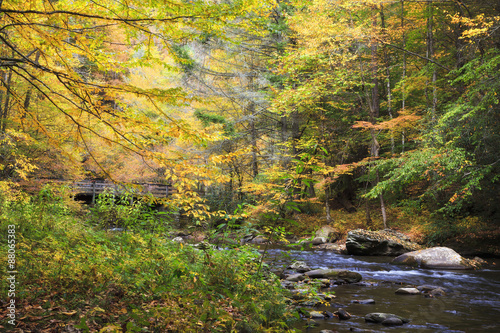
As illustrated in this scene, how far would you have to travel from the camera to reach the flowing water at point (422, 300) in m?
4.76

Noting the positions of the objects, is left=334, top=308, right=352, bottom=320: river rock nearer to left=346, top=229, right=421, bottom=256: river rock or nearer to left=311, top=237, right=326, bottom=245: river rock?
left=346, top=229, right=421, bottom=256: river rock

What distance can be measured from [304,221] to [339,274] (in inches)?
377

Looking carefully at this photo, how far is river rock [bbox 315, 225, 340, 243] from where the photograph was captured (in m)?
14.7

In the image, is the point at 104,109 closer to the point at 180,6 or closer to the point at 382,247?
the point at 180,6

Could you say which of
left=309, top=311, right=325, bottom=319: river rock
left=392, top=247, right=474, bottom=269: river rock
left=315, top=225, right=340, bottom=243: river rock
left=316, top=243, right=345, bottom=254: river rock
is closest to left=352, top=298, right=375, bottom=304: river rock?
left=309, top=311, right=325, bottom=319: river rock

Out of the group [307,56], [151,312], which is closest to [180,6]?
[151,312]

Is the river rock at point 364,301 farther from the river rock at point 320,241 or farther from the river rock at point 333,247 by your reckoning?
the river rock at point 320,241

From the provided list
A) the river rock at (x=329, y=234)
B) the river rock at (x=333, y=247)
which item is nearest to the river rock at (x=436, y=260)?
the river rock at (x=333, y=247)

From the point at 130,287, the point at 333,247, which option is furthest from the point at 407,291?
the point at 333,247

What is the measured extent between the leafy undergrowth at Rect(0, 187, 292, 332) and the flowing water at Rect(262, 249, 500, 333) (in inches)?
28.5

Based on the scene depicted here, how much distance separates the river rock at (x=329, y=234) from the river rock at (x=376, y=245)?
2693 millimetres

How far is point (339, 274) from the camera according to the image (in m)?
7.91

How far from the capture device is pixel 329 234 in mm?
14844

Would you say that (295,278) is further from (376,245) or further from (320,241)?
(320,241)
